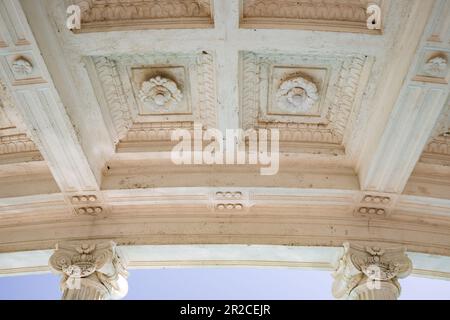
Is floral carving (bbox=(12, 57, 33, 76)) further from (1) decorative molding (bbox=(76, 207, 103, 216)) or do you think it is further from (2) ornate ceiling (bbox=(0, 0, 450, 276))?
(1) decorative molding (bbox=(76, 207, 103, 216))

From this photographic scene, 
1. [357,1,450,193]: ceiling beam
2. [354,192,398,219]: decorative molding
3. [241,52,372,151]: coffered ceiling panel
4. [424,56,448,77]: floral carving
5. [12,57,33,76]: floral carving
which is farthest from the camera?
[354,192,398,219]: decorative molding

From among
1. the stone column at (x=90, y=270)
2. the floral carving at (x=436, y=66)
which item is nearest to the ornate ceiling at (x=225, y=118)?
the floral carving at (x=436, y=66)

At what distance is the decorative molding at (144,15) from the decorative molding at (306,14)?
561mm

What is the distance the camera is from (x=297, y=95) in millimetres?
6633

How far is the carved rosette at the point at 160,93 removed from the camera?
6516mm

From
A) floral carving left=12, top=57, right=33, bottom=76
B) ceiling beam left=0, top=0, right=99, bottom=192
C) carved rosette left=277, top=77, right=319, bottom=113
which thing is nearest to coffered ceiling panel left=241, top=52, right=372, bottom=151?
carved rosette left=277, top=77, right=319, bottom=113

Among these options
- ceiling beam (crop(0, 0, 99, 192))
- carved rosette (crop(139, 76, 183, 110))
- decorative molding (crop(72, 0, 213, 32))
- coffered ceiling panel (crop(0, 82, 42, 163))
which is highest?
decorative molding (crop(72, 0, 213, 32))

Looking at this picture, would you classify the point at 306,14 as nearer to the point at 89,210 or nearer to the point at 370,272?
the point at 370,272

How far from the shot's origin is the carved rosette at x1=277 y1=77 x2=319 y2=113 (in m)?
6.52

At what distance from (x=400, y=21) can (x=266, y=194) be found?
10.1ft

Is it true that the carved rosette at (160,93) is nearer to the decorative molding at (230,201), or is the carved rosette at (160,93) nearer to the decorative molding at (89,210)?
the decorative molding at (230,201)

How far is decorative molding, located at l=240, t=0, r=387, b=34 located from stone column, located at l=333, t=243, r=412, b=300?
3091 mm

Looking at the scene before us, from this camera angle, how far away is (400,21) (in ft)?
18.2
